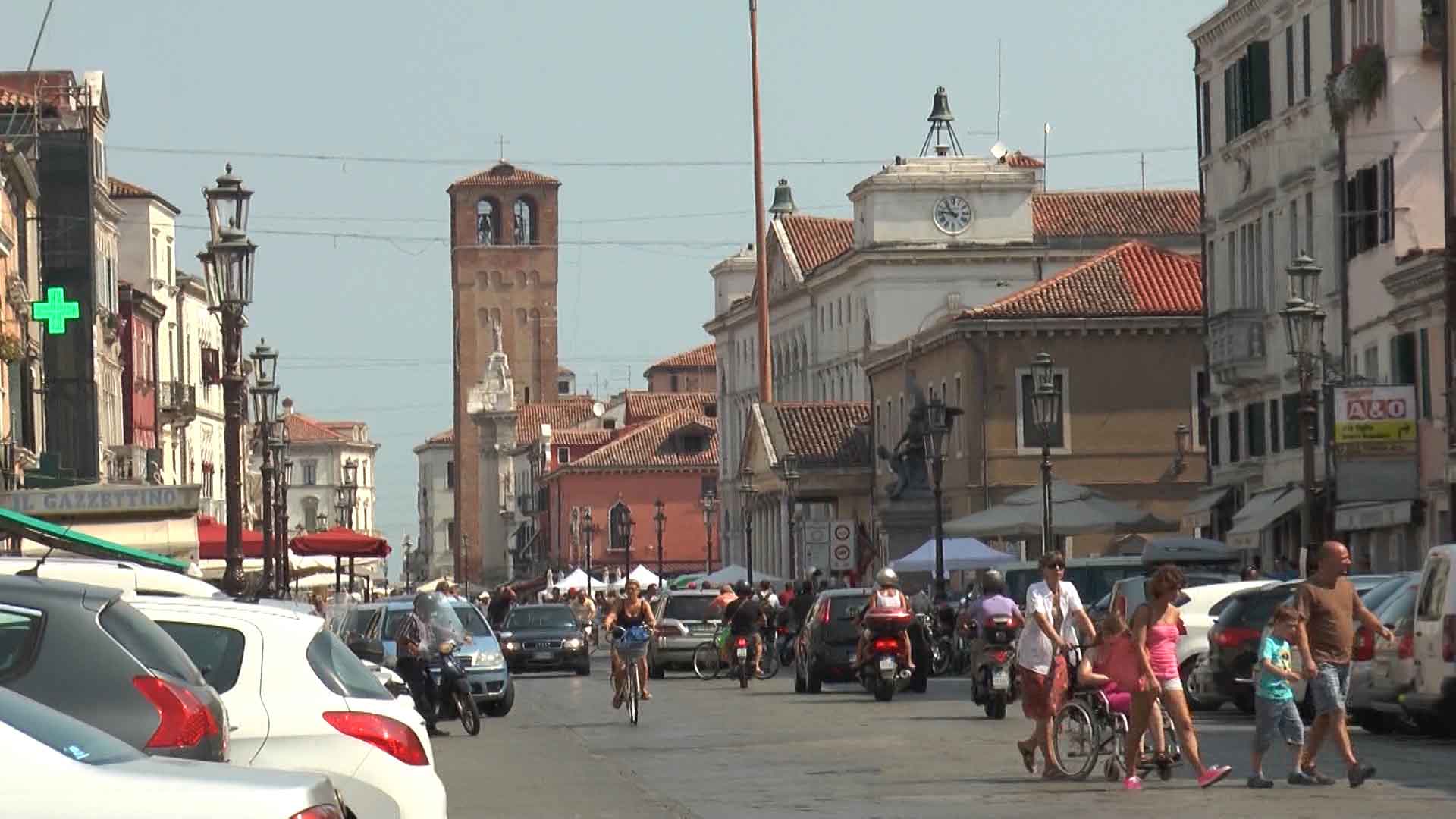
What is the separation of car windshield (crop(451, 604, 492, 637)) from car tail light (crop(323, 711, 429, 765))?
856 inches

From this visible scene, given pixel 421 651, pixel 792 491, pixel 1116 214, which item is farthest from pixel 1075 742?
pixel 1116 214

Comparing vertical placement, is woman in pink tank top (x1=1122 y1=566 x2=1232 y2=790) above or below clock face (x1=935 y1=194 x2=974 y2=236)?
below

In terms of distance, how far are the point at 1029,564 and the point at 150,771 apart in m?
37.6

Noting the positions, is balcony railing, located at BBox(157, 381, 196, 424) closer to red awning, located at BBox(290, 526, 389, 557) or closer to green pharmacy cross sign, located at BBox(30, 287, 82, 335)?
green pharmacy cross sign, located at BBox(30, 287, 82, 335)

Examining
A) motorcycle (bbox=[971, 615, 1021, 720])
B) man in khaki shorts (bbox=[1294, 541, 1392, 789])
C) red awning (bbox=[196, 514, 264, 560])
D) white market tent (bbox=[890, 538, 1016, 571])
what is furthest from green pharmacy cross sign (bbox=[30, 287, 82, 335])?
man in khaki shorts (bbox=[1294, 541, 1392, 789])

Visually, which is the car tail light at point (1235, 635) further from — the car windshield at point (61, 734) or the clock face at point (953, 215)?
the clock face at point (953, 215)

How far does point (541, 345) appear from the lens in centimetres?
17712

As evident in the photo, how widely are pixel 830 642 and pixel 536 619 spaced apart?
550 inches

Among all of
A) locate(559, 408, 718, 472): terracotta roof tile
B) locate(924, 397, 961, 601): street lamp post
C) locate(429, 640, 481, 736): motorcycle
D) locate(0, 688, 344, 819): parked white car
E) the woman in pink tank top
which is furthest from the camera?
locate(559, 408, 718, 472): terracotta roof tile

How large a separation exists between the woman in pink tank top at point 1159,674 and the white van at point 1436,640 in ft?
13.3

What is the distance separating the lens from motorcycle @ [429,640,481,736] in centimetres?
3022

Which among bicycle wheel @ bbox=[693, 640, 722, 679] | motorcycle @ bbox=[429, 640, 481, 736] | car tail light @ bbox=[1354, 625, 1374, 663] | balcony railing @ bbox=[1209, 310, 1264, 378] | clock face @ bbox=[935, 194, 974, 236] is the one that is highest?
clock face @ bbox=[935, 194, 974, 236]

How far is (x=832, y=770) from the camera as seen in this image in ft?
74.4

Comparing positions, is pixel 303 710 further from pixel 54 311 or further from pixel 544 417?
pixel 544 417
